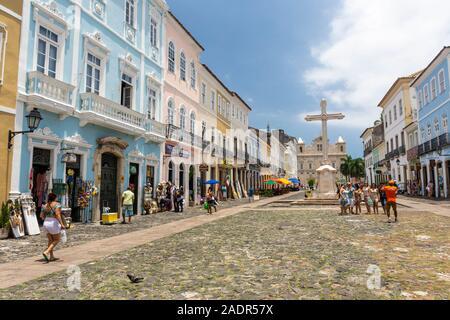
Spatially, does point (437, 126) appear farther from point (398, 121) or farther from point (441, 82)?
point (398, 121)

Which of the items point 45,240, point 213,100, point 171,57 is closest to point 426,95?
point 213,100

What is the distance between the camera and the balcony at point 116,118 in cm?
1353

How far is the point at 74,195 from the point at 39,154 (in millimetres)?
2463

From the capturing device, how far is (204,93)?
28.4 meters

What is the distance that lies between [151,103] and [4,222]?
37.2ft

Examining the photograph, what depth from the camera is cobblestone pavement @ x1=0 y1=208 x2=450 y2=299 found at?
4.59 meters

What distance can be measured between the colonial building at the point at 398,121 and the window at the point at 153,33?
28.1m

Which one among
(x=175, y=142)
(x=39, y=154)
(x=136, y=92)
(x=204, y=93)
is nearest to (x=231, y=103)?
(x=204, y=93)

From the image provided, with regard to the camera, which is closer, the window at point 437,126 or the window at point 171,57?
the window at point 171,57

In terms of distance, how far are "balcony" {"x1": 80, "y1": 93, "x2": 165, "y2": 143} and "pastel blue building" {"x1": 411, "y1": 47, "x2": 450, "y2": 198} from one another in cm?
2219

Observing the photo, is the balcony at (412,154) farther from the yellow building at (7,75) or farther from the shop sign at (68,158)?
the yellow building at (7,75)

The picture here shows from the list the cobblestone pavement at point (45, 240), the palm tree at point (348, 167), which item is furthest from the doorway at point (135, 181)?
the palm tree at point (348, 167)

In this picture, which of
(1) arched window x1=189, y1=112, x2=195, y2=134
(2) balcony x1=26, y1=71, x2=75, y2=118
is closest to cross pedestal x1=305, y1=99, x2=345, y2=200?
(1) arched window x1=189, y1=112, x2=195, y2=134
